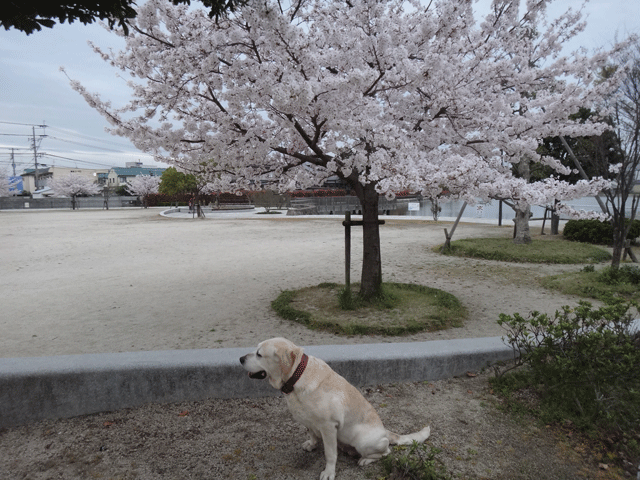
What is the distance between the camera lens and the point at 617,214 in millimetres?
8461

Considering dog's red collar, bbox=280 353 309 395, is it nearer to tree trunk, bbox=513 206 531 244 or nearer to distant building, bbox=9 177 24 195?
tree trunk, bbox=513 206 531 244

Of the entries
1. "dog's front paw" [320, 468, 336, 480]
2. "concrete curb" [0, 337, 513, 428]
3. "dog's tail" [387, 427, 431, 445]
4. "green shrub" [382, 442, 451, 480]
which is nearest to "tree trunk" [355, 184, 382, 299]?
"concrete curb" [0, 337, 513, 428]

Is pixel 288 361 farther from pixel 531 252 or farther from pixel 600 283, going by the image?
pixel 531 252

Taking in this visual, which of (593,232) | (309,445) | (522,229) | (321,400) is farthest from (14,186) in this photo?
(321,400)

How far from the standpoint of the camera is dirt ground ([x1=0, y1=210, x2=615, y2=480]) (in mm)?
2508

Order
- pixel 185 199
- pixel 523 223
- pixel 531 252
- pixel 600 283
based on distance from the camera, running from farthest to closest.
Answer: pixel 185 199 → pixel 523 223 → pixel 531 252 → pixel 600 283

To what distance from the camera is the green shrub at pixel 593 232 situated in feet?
43.3

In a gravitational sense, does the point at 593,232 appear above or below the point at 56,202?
below

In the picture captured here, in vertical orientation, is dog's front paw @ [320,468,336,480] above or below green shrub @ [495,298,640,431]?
below

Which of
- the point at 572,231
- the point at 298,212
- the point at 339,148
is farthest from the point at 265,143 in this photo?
the point at 298,212

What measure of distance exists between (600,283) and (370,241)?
16.1 feet

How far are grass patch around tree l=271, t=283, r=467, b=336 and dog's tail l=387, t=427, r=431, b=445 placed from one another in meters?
2.65

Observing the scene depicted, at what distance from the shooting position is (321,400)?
2.33 meters

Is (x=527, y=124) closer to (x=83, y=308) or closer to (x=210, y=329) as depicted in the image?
(x=210, y=329)
